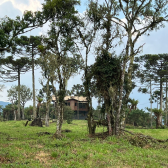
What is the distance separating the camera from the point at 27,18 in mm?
20469

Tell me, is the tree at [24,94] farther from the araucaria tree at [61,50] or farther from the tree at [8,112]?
the araucaria tree at [61,50]

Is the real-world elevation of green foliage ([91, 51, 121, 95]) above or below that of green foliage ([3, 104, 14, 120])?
above

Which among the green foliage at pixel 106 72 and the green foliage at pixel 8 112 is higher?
the green foliage at pixel 106 72

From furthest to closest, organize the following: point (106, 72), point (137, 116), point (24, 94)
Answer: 1. point (24, 94)
2. point (137, 116)
3. point (106, 72)

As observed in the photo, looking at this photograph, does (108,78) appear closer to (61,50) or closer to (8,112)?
(61,50)

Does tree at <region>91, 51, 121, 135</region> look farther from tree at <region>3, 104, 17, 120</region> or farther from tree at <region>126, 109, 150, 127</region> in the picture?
tree at <region>3, 104, 17, 120</region>

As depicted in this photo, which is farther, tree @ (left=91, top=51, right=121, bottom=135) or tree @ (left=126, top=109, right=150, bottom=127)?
tree @ (left=126, top=109, right=150, bottom=127)

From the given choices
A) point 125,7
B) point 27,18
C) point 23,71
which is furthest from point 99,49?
point 23,71

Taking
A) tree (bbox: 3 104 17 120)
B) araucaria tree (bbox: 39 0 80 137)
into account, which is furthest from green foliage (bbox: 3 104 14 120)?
araucaria tree (bbox: 39 0 80 137)

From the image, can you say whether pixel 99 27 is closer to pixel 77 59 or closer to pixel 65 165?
pixel 77 59

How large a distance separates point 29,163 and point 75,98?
51.3 meters

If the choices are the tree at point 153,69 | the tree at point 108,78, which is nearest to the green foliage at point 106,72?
the tree at point 108,78

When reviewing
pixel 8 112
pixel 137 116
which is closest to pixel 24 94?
pixel 8 112

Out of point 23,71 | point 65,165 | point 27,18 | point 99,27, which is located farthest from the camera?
point 23,71
